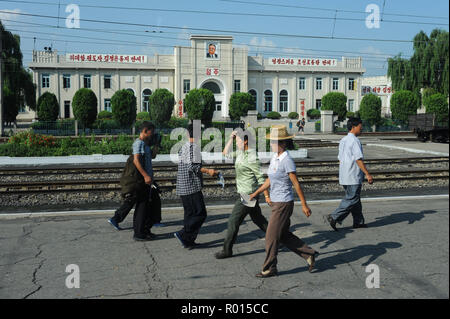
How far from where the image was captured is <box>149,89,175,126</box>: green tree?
36.4m

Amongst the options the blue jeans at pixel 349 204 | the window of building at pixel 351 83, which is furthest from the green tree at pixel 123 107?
the window of building at pixel 351 83

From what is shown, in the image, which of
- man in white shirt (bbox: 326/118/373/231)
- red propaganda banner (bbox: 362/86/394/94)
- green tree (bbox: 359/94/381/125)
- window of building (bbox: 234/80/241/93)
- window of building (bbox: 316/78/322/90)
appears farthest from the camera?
red propaganda banner (bbox: 362/86/394/94)

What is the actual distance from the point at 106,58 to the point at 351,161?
56.6 metres

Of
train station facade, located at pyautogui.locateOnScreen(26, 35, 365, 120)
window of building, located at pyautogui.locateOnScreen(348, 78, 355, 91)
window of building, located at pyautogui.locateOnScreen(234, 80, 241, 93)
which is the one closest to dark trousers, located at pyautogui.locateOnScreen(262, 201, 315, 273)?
train station facade, located at pyautogui.locateOnScreen(26, 35, 365, 120)

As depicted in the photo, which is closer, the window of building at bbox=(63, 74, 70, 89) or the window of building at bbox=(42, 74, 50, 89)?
the window of building at bbox=(42, 74, 50, 89)

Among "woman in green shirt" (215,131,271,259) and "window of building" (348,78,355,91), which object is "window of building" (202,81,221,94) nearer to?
"window of building" (348,78,355,91)

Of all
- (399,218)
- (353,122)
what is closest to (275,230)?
(353,122)

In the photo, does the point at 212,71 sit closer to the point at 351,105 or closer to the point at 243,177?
the point at 351,105

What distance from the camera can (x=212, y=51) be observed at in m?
60.3

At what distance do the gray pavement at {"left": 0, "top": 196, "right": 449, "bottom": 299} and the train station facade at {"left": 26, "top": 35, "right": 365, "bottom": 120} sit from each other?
51740mm

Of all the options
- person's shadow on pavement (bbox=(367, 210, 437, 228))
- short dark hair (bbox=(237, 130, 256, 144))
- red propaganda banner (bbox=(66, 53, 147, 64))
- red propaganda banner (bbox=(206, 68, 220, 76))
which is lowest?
person's shadow on pavement (bbox=(367, 210, 437, 228))

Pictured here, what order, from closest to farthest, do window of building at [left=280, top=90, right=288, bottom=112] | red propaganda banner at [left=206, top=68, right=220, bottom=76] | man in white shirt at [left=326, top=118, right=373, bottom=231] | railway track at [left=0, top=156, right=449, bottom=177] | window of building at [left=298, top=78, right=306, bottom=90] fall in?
man in white shirt at [left=326, top=118, right=373, bottom=231] < railway track at [left=0, top=156, right=449, bottom=177] < red propaganda banner at [left=206, top=68, right=220, bottom=76] < window of building at [left=298, top=78, right=306, bottom=90] < window of building at [left=280, top=90, right=288, bottom=112]

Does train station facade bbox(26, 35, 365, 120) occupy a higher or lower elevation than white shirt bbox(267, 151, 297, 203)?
higher
